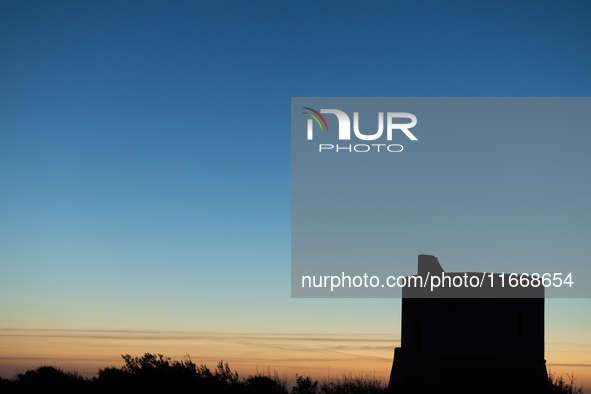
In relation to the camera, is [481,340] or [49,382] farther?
[49,382]

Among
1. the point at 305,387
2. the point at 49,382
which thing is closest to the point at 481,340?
the point at 305,387

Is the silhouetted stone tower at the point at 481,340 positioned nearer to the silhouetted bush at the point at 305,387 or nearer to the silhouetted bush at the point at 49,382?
the silhouetted bush at the point at 305,387

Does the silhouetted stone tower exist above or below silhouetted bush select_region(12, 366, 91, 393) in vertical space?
above

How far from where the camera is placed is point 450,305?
75.8ft

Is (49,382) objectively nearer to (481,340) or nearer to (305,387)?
(305,387)

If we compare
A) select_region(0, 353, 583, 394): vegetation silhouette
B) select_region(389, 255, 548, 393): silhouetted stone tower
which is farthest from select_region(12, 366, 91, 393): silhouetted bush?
select_region(389, 255, 548, 393): silhouetted stone tower

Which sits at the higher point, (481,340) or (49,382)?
(481,340)

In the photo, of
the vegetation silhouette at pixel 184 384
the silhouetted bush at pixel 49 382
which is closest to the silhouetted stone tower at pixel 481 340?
the vegetation silhouette at pixel 184 384

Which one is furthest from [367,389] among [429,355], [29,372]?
[29,372]

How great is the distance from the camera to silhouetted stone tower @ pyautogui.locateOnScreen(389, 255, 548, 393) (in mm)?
22500

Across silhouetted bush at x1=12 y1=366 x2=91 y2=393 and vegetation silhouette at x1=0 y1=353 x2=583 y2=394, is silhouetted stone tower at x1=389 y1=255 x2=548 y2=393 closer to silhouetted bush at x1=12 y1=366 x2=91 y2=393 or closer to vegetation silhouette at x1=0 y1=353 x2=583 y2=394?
vegetation silhouette at x1=0 y1=353 x2=583 y2=394

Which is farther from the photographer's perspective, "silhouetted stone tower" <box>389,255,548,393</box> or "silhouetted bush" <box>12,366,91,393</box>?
"silhouetted bush" <box>12,366,91,393</box>

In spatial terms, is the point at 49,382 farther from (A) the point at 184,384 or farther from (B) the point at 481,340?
(B) the point at 481,340

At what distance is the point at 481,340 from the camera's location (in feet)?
74.7
